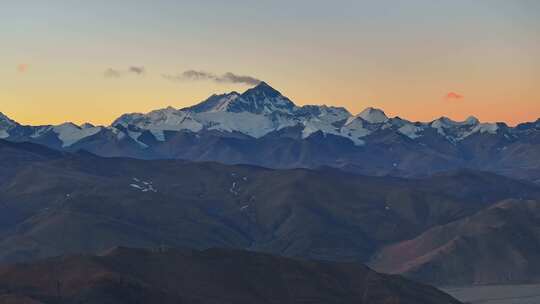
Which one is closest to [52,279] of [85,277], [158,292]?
[85,277]

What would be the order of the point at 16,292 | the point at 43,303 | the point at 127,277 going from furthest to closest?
the point at 127,277
the point at 16,292
the point at 43,303

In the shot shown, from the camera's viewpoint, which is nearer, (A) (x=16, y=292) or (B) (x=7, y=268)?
→ (A) (x=16, y=292)

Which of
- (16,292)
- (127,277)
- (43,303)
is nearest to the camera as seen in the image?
(43,303)

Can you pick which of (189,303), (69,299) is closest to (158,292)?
(189,303)

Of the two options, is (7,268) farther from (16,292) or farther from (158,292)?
(158,292)

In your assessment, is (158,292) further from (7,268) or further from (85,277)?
(7,268)

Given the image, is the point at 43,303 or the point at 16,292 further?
the point at 16,292

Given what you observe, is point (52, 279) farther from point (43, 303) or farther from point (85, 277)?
point (43, 303)
